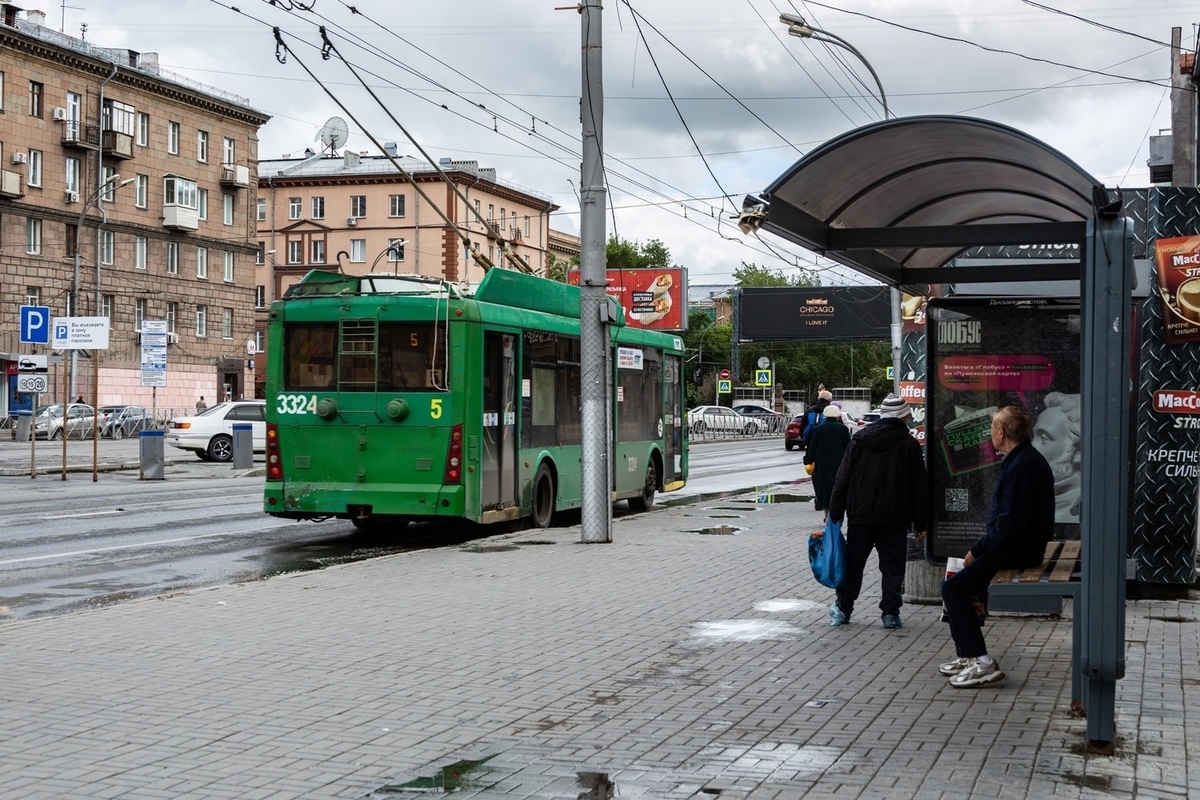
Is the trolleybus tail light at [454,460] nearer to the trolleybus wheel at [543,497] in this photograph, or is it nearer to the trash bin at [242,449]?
the trolleybus wheel at [543,497]

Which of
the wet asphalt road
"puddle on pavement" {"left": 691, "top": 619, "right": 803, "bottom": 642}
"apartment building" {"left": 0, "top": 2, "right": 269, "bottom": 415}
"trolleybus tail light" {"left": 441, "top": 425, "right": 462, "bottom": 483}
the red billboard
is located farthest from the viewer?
the red billboard

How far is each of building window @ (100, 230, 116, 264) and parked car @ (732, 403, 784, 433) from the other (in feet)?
111

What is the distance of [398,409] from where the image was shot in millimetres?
15523

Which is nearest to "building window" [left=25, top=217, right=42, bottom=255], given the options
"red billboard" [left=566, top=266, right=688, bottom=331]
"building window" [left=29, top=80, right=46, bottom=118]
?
"building window" [left=29, top=80, right=46, bottom=118]

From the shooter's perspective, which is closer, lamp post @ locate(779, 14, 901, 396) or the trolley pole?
the trolley pole

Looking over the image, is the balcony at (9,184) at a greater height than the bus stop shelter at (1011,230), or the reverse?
the balcony at (9,184)

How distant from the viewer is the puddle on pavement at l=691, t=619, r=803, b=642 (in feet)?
31.1

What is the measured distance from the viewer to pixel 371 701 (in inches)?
290

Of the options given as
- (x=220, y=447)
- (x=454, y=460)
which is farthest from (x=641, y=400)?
(x=220, y=447)

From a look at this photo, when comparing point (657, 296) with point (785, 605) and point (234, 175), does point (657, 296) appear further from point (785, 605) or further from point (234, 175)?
point (785, 605)

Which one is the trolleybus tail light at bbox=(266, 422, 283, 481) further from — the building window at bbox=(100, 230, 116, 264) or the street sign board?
the building window at bbox=(100, 230, 116, 264)

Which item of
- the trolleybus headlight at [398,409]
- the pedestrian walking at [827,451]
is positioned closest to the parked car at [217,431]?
the trolleybus headlight at [398,409]

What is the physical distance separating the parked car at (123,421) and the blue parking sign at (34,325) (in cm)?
2193

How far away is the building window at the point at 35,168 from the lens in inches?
2239
